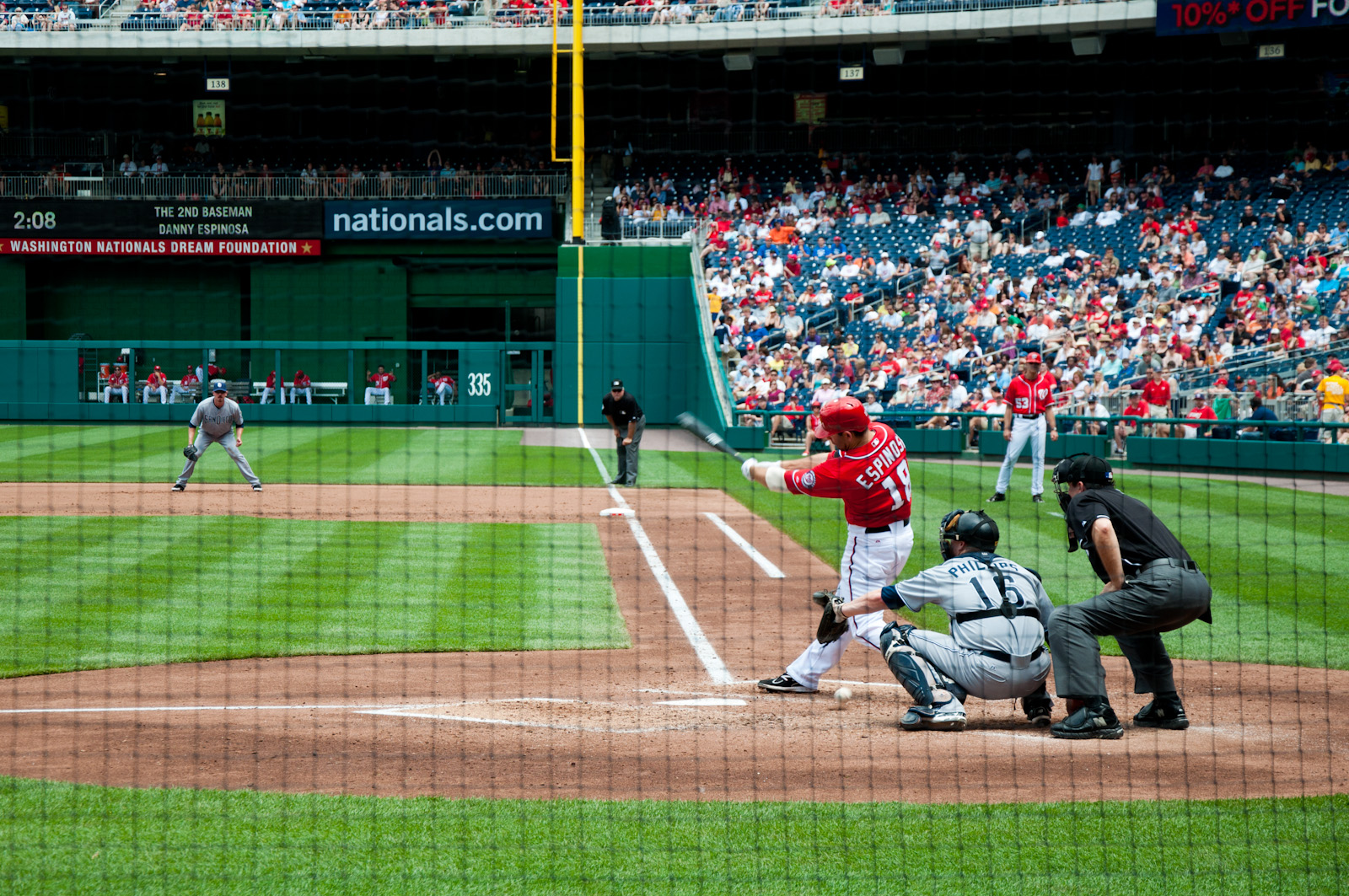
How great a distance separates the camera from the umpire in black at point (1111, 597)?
5.92 meters

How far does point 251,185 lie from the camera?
1346 inches

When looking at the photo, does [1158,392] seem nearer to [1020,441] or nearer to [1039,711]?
[1020,441]

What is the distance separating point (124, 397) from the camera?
102 feet

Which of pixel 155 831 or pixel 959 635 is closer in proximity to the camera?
pixel 155 831

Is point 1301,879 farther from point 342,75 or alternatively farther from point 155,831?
point 342,75

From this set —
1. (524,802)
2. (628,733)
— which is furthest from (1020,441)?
(524,802)

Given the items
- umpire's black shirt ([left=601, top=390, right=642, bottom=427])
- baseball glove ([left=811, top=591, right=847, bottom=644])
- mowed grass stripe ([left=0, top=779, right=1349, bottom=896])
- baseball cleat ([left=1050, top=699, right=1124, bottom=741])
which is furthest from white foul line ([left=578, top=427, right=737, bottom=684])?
umpire's black shirt ([left=601, top=390, right=642, bottom=427])

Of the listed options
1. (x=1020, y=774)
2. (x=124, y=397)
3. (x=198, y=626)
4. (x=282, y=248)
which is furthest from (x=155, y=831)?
(x=282, y=248)

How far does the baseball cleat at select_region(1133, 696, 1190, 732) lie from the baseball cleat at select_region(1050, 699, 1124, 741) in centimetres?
32

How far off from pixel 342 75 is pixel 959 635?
32.8 metres

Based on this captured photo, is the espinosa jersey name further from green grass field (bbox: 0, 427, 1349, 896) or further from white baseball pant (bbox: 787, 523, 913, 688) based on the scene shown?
green grass field (bbox: 0, 427, 1349, 896)

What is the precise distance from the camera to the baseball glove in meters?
6.39

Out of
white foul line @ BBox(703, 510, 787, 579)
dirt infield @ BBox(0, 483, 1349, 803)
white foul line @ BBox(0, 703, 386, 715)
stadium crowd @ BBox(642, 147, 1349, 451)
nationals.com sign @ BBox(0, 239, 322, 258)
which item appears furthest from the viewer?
nationals.com sign @ BBox(0, 239, 322, 258)

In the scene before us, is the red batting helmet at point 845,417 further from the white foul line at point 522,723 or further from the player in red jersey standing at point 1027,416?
the player in red jersey standing at point 1027,416
